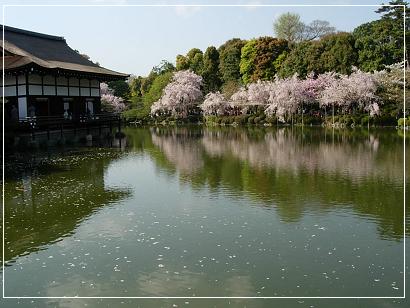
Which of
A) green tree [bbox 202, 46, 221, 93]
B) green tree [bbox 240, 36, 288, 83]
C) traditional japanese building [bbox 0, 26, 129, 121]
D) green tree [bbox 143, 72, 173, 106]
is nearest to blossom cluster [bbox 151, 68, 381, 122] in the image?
green tree [bbox 143, 72, 173, 106]

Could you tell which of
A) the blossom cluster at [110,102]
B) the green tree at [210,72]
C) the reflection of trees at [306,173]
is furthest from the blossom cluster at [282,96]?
the reflection of trees at [306,173]

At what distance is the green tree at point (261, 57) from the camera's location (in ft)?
177

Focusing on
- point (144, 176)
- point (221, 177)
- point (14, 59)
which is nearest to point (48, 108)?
point (14, 59)

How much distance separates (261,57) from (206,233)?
4726cm

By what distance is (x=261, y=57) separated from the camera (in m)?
54.1

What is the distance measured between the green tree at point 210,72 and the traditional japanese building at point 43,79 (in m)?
24.9

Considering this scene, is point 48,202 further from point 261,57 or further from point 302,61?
point 261,57

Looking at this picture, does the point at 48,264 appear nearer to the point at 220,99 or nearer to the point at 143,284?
the point at 143,284

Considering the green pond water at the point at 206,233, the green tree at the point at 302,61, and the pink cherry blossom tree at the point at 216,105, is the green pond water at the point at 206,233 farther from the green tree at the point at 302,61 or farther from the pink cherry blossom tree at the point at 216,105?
the pink cherry blossom tree at the point at 216,105

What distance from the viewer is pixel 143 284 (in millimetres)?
6688

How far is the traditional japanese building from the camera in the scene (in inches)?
1029

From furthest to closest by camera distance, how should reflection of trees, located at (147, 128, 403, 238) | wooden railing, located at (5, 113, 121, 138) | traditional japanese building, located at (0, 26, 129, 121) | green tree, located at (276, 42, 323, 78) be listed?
green tree, located at (276, 42, 323, 78) < traditional japanese building, located at (0, 26, 129, 121) < wooden railing, located at (5, 113, 121, 138) < reflection of trees, located at (147, 128, 403, 238)

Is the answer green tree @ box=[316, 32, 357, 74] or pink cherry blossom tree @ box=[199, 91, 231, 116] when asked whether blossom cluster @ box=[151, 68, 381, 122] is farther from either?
green tree @ box=[316, 32, 357, 74]

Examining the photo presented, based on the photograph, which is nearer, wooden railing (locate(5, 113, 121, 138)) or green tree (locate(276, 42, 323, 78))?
wooden railing (locate(5, 113, 121, 138))
